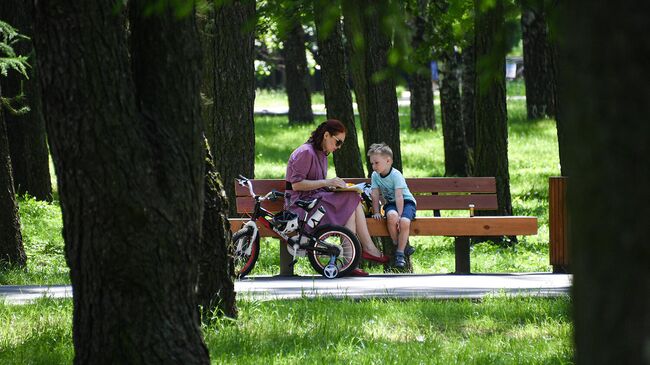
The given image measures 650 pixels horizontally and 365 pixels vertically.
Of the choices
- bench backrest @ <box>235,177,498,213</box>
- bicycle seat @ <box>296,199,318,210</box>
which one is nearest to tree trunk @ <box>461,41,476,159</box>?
bench backrest @ <box>235,177,498,213</box>

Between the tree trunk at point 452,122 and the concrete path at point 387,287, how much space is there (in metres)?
12.4

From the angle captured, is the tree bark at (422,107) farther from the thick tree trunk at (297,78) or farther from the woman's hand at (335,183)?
the woman's hand at (335,183)

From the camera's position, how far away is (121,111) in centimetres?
511

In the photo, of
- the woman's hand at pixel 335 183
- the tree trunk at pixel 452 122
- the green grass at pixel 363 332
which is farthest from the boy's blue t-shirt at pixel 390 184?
the tree trunk at pixel 452 122

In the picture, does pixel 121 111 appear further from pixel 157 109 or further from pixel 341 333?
pixel 341 333

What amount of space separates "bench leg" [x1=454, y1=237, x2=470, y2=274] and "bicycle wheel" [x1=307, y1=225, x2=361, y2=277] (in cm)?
148

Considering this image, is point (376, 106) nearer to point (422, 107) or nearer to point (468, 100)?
point (468, 100)

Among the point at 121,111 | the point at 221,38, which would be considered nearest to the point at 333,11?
the point at 121,111

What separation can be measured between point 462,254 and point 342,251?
1.60 m

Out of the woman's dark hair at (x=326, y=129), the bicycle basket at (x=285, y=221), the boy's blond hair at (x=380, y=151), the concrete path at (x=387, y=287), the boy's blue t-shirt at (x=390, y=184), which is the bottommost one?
the concrete path at (x=387, y=287)

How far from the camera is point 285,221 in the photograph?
11.1m

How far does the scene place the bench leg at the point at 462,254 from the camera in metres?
11.9

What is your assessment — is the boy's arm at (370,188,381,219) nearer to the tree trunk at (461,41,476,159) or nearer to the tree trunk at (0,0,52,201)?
the tree trunk at (0,0,52,201)

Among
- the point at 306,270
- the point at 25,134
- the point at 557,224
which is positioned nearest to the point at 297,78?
the point at 25,134
